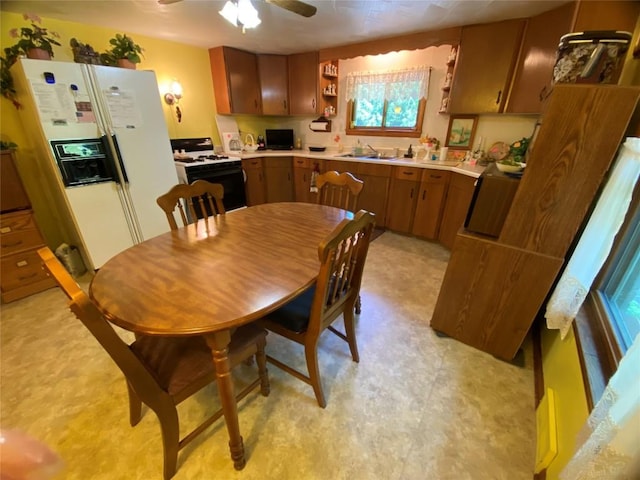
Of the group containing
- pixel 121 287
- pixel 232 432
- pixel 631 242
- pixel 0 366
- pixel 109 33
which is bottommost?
pixel 0 366

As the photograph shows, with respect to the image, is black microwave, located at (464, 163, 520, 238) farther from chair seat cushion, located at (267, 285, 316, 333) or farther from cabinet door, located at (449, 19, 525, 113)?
cabinet door, located at (449, 19, 525, 113)

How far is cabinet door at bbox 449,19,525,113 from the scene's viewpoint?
2453 millimetres

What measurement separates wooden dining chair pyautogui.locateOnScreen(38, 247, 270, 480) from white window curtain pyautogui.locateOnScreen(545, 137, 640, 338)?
4.59 feet

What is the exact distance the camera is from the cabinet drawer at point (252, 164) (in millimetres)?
3738

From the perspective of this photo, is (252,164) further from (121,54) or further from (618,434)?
(618,434)

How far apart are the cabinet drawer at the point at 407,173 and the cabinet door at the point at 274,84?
2.01 metres

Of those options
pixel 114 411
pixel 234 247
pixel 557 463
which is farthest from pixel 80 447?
pixel 557 463

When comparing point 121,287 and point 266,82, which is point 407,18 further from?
point 121,287

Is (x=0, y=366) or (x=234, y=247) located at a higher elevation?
(x=234, y=247)

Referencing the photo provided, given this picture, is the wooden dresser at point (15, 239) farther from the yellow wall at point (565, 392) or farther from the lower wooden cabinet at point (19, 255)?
the yellow wall at point (565, 392)

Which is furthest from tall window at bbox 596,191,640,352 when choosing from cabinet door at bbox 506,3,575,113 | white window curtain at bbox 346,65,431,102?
white window curtain at bbox 346,65,431,102

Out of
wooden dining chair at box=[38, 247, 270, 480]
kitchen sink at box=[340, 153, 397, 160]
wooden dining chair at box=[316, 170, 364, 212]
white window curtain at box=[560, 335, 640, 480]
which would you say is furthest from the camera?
kitchen sink at box=[340, 153, 397, 160]

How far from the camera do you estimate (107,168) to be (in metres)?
2.38

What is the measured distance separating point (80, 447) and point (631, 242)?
2.67 meters
